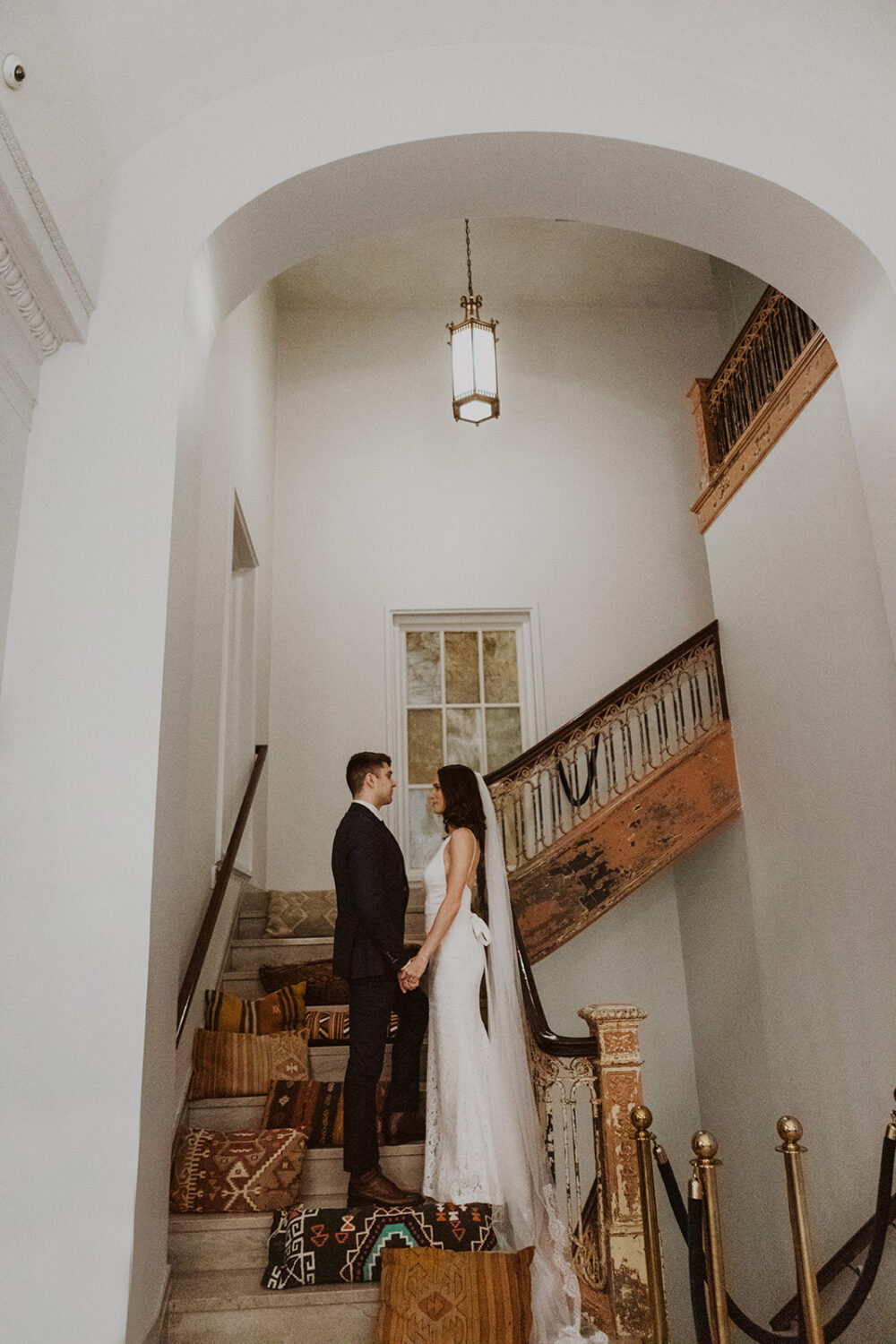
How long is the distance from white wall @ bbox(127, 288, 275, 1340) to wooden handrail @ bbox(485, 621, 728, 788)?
1.90 metres

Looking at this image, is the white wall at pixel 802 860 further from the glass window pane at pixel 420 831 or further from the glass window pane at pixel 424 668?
the glass window pane at pixel 424 668

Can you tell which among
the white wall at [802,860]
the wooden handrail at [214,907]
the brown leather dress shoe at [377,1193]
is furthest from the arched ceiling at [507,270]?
the brown leather dress shoe at [377,1193]

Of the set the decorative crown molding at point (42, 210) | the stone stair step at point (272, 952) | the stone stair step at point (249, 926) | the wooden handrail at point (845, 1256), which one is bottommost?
the wooden handrail at point (845, 1256)

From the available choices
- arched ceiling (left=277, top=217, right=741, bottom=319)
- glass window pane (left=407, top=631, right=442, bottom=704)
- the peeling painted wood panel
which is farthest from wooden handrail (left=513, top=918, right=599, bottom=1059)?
arched ceiling (left=277, top=217, right=741, bottom=319)

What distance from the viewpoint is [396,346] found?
9.10 meters

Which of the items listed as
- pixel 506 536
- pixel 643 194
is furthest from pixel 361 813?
pixel 506 536

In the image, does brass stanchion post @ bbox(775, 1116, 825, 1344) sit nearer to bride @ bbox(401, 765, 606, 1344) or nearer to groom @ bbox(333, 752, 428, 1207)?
bride @ bbox(401, 765, 606, 1344)

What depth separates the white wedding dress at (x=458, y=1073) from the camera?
3.63 m

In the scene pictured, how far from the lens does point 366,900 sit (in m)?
3.96

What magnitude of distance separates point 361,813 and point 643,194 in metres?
2.62

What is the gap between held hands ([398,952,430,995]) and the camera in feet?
12.8

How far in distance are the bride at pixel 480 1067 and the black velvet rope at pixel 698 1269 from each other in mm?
828

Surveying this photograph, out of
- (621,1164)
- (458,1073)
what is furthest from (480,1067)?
(621,1164)

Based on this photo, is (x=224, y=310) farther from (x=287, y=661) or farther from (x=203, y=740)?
(x=287, y=661)
